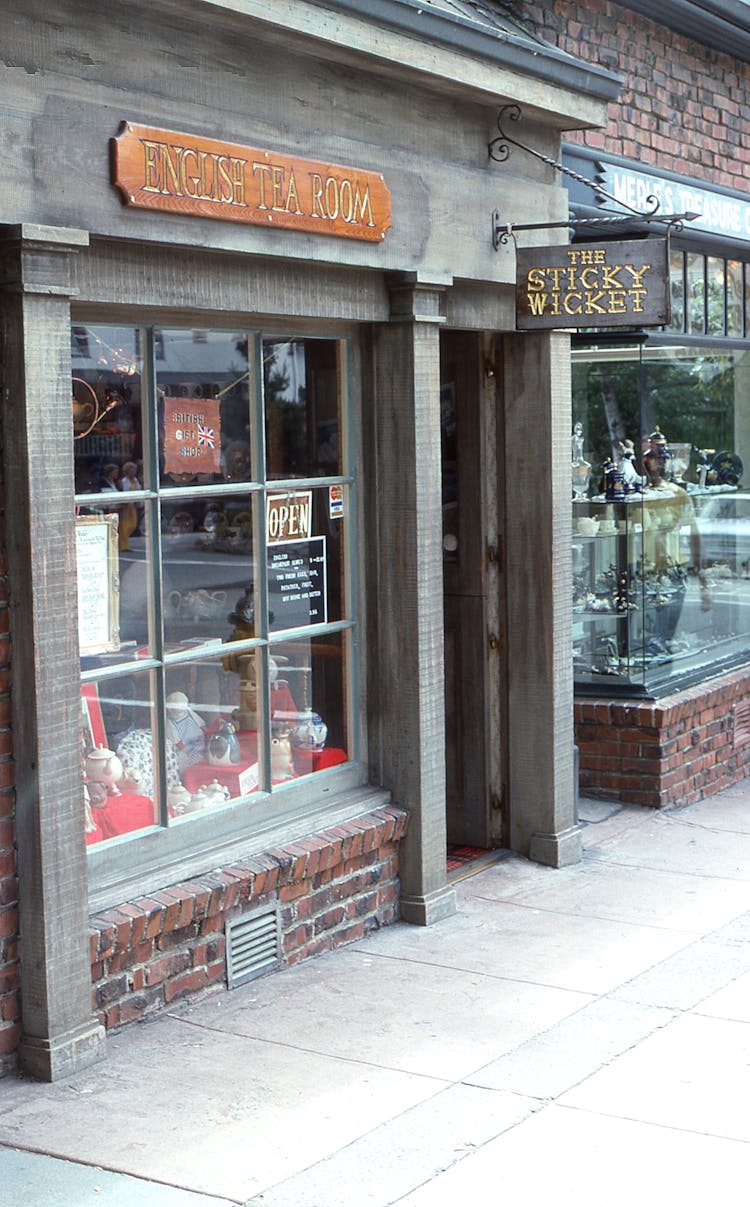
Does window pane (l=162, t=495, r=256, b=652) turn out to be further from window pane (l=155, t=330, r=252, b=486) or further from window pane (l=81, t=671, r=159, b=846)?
window pane (l=81, t=671, r=159, b=846)

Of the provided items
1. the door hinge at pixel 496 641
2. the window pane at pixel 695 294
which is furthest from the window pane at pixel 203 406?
the window pane at pixel 695 294

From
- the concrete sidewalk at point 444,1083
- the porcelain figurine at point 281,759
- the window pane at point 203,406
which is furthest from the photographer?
the porcelain figurine at point 281,759

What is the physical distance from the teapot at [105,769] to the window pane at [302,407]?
133cm

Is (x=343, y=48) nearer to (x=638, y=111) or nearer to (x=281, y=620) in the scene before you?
(x=281, y=620)

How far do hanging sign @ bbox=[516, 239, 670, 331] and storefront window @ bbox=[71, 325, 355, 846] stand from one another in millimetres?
1100

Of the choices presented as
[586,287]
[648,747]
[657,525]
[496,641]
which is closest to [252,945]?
[496,641]

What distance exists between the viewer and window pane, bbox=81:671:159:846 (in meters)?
5.36

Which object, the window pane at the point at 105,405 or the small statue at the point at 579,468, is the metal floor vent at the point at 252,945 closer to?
the window pane at the point at 105,405

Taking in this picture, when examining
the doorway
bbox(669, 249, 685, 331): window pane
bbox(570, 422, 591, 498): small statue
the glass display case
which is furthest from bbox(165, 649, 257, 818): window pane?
bbox(669, 249, 685, 331): window pane

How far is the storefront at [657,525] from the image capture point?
8672 mm

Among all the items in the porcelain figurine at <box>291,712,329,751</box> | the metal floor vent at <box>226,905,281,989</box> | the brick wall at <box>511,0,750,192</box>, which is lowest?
the metal floor vent at <box>226,905,281,989</box>

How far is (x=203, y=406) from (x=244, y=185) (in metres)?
0.82

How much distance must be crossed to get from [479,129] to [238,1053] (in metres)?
4.01

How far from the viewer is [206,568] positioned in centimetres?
580
